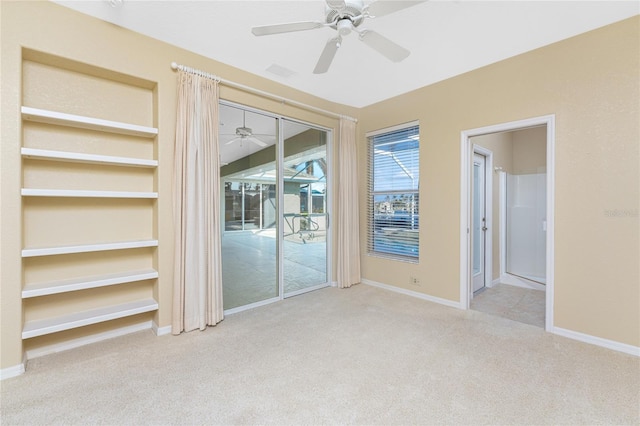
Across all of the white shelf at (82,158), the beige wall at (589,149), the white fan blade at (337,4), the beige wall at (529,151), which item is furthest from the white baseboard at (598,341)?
the white shelf at (82,158)

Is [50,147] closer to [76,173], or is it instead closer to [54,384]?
[76,173]

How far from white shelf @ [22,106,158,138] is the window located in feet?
10.2

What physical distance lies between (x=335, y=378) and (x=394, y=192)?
2.86m

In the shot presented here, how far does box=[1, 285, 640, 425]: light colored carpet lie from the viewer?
65.3 inches

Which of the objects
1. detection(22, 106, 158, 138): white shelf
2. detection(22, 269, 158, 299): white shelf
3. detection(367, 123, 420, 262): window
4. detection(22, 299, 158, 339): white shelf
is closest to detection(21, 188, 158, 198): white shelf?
detection(22, 106, 158, 138): white shelf

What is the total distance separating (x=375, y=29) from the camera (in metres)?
2.47

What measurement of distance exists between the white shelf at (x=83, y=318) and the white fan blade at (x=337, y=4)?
294 centimetres

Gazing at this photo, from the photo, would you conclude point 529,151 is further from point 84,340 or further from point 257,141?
point 84,340

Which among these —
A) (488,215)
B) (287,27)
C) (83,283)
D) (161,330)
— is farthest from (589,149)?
(83,283)

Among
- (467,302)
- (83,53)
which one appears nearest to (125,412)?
(83,53)

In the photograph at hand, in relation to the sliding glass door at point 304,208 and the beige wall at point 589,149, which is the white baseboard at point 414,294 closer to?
the sliding glass door at point 304,208

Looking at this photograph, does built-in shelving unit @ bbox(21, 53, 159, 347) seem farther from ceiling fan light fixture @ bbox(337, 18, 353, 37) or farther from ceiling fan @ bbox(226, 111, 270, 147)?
ceiling fan light fixture @ bbox(337, 18, 353, 37)

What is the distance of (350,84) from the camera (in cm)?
364

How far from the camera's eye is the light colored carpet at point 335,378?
1.66m
